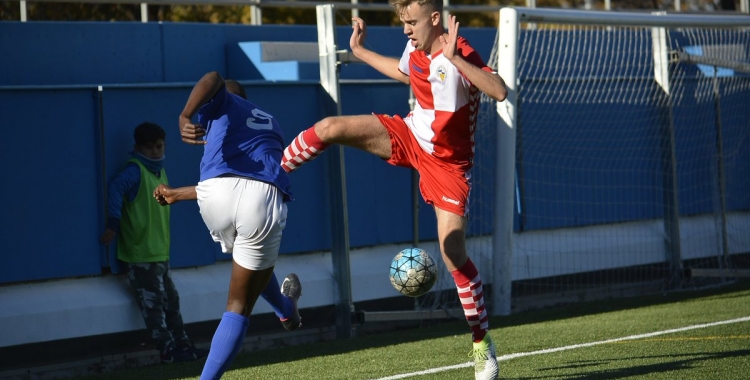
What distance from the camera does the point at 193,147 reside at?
31.8 ft

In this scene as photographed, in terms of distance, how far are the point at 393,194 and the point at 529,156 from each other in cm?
197

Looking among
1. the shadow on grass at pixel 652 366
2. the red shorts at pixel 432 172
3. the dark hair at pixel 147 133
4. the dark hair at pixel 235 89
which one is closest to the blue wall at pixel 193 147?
the dark hair at pixel 147 133

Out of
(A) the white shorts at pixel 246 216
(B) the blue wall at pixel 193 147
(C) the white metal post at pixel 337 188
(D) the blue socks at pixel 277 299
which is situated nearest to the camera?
(A) the white shorts at pixel 246 216

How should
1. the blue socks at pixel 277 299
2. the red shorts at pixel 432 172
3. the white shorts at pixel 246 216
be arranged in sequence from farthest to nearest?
the blue socks at pixel 277 299 < the red shorts at pixel 432 172 < the white shorts at pixel 246 216

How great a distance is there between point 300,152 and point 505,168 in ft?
14.4

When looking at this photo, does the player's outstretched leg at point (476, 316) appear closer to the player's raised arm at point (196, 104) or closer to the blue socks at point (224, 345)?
the blue socks at point (224, 345)

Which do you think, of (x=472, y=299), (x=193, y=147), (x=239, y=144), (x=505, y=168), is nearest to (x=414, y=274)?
(x=472, y=299)

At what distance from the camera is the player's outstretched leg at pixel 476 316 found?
6.72m

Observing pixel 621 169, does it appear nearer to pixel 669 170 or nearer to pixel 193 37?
pixel 669 170

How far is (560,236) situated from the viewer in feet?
40.8

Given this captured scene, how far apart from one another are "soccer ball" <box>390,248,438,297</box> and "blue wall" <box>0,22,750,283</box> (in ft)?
8.46

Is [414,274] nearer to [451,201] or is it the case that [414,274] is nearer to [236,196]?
[451,201]

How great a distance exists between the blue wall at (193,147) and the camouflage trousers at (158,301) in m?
0.26

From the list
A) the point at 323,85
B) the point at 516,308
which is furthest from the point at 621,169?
the point at 323,85
